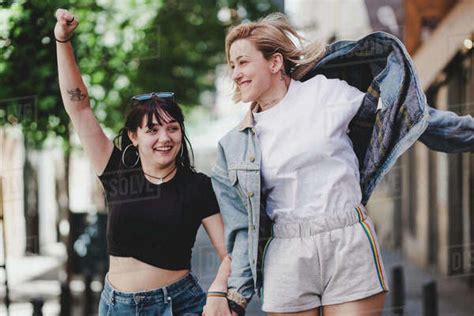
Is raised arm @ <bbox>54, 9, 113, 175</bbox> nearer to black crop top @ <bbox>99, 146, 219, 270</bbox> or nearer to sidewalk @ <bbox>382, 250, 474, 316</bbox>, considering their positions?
black crop top @ <bbox>99, 146, 219, 270</bbox>

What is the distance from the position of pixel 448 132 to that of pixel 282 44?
0.64 m

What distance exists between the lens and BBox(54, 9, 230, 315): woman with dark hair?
2.42 m

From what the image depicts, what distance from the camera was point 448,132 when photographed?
246 centimetres

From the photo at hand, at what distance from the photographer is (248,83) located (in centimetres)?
237

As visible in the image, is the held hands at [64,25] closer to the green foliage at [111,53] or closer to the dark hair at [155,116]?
the dark hair at [155,116]

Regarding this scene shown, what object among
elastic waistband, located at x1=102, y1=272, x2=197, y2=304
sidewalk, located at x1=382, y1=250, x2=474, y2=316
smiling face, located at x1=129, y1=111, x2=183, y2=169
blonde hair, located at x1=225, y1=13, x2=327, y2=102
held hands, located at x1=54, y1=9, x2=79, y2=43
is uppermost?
held hands, located at x1=54, y1=9, x2=79, y2=43

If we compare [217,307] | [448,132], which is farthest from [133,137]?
[448,132]

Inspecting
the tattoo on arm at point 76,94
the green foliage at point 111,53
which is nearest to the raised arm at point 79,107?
the tattoo on arm at point 76,94

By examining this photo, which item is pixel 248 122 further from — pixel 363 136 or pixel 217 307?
pixel 217 307

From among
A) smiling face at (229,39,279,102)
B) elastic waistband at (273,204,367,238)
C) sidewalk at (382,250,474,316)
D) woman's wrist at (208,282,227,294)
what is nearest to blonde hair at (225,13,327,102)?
smiling face at (229,39,279,102)

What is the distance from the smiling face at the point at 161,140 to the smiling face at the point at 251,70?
0.27 metres

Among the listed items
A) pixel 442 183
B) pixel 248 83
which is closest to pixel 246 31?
pixel 248 83

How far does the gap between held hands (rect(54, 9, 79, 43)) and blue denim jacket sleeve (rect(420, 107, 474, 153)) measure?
4.03 feet

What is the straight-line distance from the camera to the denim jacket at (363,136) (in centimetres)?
234
